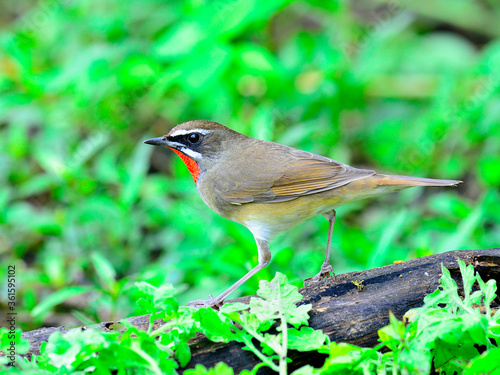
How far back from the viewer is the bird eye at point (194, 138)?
15.5 ft

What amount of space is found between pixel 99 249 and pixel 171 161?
2.15 m

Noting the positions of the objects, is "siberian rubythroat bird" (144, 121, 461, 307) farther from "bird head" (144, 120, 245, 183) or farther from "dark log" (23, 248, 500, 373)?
"dark log" (23, 248, 500, 373)

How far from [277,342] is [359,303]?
927 millimetres

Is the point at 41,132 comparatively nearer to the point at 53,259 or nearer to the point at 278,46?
the point at 53,259

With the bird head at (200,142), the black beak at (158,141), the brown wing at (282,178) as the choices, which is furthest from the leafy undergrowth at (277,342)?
the bird head at (200,142)

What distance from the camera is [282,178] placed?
15.2 feet

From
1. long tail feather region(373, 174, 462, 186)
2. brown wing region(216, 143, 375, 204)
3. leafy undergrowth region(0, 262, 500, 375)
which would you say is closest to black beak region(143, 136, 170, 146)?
brown wing region(216, 143, 375, 204)

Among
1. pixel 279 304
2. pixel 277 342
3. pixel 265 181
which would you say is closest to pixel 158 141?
pixel 265 181

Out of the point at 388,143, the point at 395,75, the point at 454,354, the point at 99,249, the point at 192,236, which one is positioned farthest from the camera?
the point at 395,75

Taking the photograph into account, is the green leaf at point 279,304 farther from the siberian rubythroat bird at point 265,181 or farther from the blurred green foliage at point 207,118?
the siberian rubythroat bird at point 265,181

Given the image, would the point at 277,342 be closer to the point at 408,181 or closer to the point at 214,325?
the point at 214,325

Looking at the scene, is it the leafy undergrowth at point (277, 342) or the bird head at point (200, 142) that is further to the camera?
the bird head at point (200, 142)

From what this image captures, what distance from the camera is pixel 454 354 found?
2770 mm

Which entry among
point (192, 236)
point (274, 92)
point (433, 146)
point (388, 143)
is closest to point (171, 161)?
point (274, 92)
